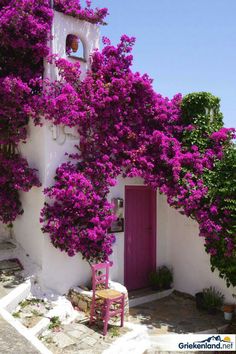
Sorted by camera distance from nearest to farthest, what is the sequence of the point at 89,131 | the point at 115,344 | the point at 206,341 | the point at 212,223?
the point at 115,344
the point at 206,341
the point at 212,223
the point at 89,131

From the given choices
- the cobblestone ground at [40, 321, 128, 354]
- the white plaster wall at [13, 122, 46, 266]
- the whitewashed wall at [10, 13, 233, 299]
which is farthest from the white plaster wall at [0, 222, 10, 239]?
the cobblestone ground at [40, 321, 128, 354]

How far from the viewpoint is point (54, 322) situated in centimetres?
689

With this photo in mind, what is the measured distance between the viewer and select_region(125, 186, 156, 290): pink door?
9.34 metres

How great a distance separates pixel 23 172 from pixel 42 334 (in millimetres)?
Result: 3152

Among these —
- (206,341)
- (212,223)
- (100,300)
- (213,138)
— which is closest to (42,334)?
(100,300)

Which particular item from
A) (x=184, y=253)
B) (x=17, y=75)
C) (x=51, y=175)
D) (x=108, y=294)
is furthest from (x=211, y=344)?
(x=17, y=75)

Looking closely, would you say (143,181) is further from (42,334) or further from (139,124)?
(42,334)

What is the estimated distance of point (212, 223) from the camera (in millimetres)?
7730

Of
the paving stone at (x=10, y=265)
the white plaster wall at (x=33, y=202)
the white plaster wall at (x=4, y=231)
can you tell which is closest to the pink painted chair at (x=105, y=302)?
the white plaster wall at (x=33, y=202)

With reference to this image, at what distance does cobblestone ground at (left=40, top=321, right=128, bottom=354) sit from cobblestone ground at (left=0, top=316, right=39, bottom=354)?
2.45 ft

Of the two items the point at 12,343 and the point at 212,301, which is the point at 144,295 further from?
the point at 12,343

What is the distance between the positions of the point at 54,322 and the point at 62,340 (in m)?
0.57

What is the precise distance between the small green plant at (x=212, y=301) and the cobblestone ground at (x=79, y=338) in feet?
7.92

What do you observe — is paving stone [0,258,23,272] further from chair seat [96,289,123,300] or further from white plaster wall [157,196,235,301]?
white plaster wall [157,196,235,301]
